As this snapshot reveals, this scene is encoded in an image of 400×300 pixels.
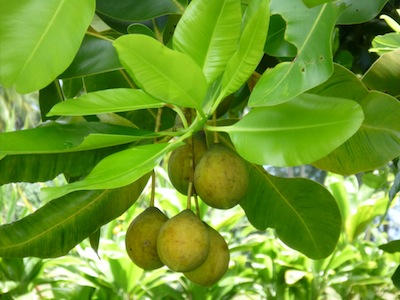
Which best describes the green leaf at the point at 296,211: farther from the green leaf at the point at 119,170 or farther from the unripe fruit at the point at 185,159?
the green leaf at the point at 119,170

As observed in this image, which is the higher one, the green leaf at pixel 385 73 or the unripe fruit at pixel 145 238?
the green leaf at pixel 385 73

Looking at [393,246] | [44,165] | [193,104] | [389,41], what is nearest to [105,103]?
[193,104]

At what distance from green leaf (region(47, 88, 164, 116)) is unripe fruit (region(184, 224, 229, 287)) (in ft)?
0.58

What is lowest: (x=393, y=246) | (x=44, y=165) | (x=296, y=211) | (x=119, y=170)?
(x=393, y=246)

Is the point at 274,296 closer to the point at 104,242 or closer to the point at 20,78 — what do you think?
the point at 104,242

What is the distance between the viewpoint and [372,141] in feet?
2.34

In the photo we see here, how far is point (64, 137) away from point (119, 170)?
131 mm

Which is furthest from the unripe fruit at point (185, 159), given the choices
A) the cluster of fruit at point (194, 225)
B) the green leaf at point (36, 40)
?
the green leaf at point (36, 40)

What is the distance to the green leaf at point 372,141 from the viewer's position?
683 mm

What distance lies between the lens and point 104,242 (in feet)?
8.49

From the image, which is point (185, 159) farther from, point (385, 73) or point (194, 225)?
point (385, 73)

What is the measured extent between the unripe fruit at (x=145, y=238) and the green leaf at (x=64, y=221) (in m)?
0.05

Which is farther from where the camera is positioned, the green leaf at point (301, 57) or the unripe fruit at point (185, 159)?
the unripe fruit at point (185, 159)

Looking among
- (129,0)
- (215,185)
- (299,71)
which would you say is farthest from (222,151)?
(129,0)
